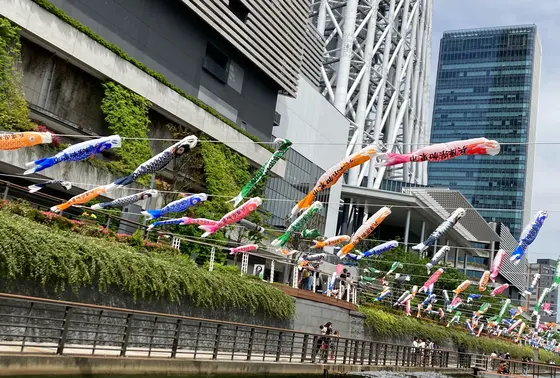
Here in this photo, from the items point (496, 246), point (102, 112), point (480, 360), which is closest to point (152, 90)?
point (102, 112)

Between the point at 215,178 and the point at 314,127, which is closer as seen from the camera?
the point at 215,178

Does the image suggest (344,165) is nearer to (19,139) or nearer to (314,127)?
(19,139)

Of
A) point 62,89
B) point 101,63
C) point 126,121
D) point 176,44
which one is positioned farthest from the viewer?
point 176,44

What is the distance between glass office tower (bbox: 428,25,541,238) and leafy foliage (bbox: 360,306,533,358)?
114 m

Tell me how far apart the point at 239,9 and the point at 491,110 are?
14538 centimetres

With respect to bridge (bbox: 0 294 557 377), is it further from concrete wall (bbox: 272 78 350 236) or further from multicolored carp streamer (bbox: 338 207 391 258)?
concrete wall (bbox: 272 78 350 236)

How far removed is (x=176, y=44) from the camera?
30.8m

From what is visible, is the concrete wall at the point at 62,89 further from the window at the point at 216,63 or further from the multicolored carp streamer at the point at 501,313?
the multicolored carp streamer at the point at 501,313

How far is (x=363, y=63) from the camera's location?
79625mm

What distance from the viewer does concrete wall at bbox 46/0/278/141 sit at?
88.5 ft

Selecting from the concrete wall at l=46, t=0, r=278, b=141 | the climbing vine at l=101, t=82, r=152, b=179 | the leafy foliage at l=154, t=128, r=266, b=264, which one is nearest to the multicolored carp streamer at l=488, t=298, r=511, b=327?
the leafy foliage at l=154, t=128, r=266, b=264

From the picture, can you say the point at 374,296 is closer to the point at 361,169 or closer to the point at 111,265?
the point at 111,265

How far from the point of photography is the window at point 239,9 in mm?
33250

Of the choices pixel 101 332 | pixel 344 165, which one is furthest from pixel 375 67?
pixel 101 332
